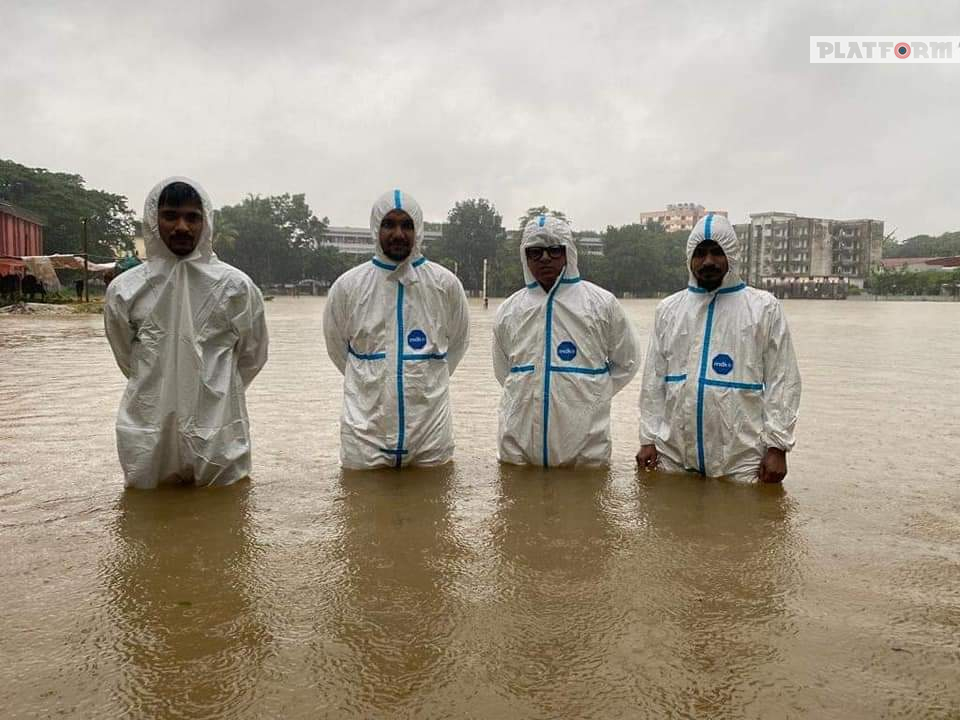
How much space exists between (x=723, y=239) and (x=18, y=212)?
38349 millimetres

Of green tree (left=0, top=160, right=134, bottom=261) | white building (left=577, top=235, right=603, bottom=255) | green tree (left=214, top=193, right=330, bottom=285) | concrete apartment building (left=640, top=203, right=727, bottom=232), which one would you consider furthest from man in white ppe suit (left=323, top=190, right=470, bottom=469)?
concrete apartment building (left=640, top=203, right=727, bottom=232)

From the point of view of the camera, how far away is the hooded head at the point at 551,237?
433cm

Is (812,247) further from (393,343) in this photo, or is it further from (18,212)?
(393,343)

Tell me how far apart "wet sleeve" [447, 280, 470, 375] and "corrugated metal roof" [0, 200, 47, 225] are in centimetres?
3475

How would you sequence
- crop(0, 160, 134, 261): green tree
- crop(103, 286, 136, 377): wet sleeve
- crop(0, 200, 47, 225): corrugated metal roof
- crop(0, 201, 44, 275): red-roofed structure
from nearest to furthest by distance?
1. crop(103, 286, 136, 377): wet sleeve
2. crop(0, 200, 47, 225): corrugated metal roof
3. crop(0, 201, 44, 275): red-roofed structure
4. crop(0, 160, 134, 261): green tree

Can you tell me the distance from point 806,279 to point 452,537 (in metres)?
83.8

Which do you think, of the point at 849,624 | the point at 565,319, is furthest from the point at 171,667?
the point at 565,319

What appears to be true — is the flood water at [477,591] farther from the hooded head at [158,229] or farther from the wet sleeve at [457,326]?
the hooded head at [158,229]

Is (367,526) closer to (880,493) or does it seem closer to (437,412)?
(437,412)

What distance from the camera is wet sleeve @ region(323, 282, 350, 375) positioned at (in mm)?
4309

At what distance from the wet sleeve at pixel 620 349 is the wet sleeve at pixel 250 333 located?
196 centimetres

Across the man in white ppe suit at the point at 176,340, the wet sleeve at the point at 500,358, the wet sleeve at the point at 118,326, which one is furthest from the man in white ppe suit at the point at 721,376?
the wet sleeve at the point at 118,326

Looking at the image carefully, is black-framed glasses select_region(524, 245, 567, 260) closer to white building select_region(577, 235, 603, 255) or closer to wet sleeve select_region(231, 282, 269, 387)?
wet sleeve select_region(231, 282, 269, 387)

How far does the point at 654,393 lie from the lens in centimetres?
425
